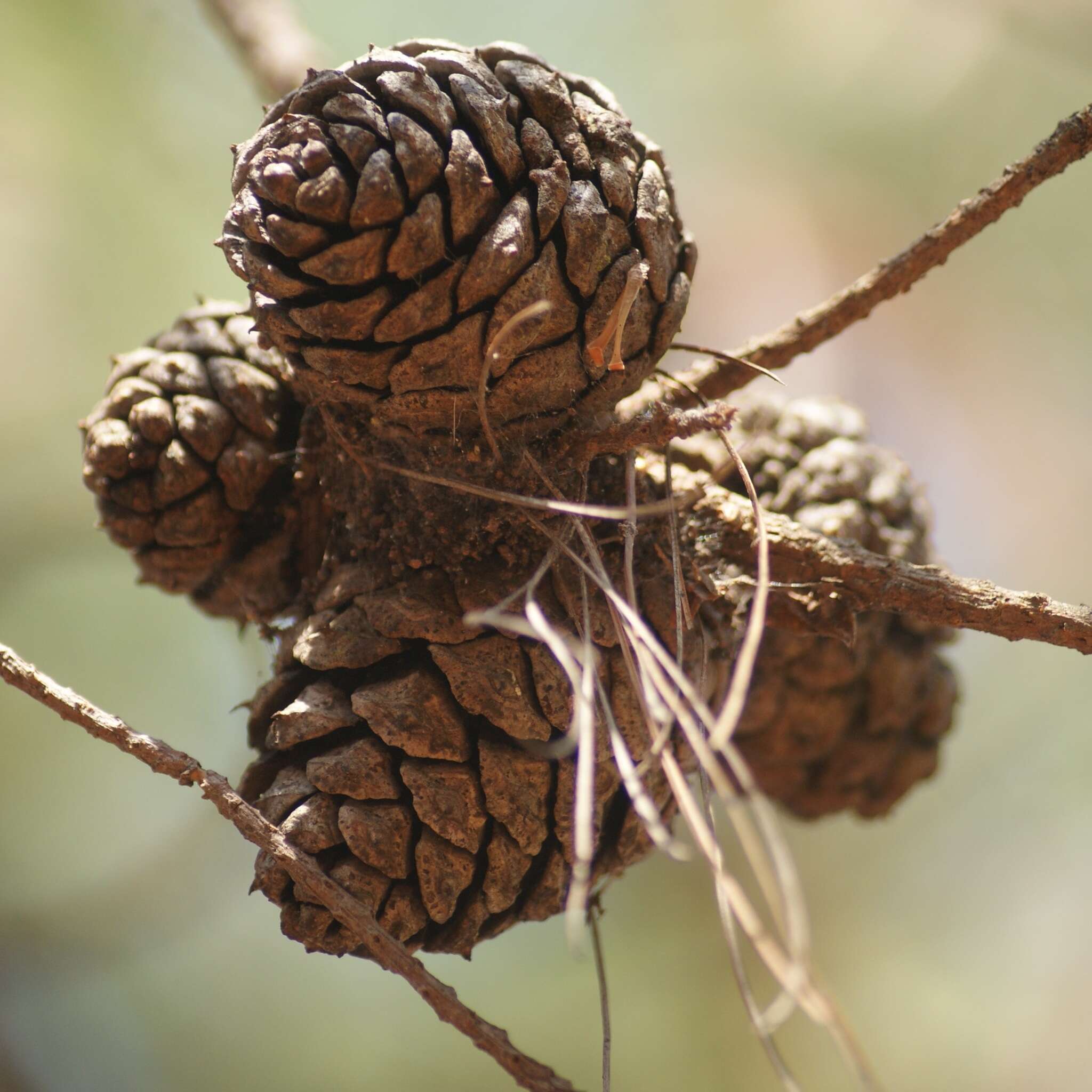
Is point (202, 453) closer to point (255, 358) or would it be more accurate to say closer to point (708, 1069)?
point (255, 358)

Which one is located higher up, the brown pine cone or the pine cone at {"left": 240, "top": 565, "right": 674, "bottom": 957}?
the brown pine cone

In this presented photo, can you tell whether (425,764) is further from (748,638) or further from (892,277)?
(892,277)

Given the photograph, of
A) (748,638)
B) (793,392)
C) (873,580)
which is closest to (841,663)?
(873,580)

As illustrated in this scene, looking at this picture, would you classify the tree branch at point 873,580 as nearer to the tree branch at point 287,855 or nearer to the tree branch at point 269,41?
the tree branch at point 287,855

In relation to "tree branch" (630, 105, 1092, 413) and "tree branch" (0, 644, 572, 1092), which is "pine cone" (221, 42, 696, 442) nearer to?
"tree branch" (630, 105, 1092, 413)

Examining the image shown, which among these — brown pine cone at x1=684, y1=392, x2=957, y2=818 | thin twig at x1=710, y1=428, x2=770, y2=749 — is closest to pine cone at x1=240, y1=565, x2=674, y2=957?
thin twig at x1=710, y1=428, x2=770, y2=749

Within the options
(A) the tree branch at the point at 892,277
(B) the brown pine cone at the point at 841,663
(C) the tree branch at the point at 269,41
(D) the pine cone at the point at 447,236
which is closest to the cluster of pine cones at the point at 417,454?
(D) the pine cone at the point at 447,236
